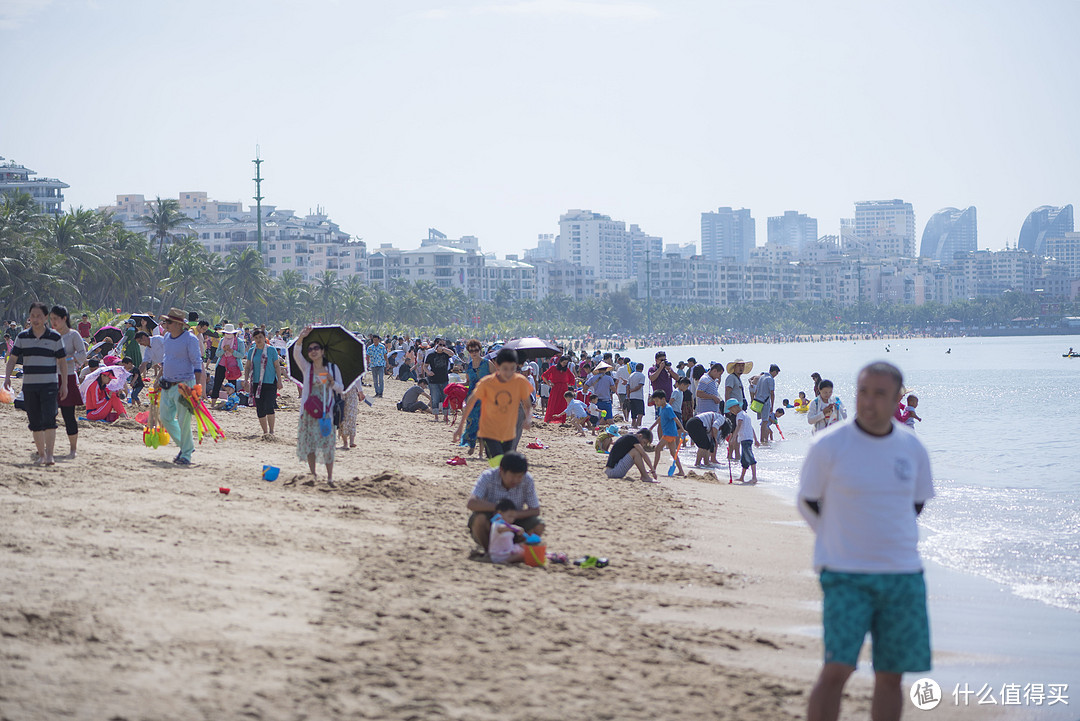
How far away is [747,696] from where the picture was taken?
4922mm

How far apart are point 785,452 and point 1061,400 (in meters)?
27.0

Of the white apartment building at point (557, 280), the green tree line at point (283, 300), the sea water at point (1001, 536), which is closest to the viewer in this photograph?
the sea water at point (1001, 536)

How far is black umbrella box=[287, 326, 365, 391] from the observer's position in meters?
9.84

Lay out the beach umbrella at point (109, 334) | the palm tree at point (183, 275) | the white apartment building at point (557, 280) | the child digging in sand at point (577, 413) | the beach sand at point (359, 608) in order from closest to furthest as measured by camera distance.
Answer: the beach sand at point (359, 608), the beach umbrella at point (109, 334), the child digging in sand at point (577, 413), the palm tree at point (183, 275), the white apartment building at point (557, 280)

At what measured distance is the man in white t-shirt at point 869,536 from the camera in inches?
151

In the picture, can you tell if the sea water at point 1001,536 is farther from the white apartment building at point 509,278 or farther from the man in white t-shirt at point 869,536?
the white apartment building at point 509,278

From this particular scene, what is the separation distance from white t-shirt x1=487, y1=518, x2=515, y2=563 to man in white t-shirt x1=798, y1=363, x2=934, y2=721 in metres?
3.34

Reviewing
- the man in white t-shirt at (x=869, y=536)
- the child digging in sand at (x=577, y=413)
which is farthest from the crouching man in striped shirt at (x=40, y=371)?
the child digging in sand at (x=577, y=413)

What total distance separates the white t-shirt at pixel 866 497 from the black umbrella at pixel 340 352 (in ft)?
21.8

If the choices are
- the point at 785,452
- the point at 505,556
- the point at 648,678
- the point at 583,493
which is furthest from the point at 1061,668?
the point at 785,452

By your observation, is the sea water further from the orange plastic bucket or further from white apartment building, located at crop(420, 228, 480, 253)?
white apartment building, located at crop(420, 228, 480, 253)

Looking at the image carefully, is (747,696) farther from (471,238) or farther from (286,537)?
(471,238)

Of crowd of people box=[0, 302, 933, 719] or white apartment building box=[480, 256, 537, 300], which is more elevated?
white apartment building box=[480, 256, 537, 300]

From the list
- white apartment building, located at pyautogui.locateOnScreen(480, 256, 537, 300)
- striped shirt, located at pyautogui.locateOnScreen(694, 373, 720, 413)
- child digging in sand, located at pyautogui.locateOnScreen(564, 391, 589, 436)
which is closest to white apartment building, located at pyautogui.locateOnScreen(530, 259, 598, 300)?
white apartment building, located at pyautogui.locateOnScreen(480, 256, 537, 300)
